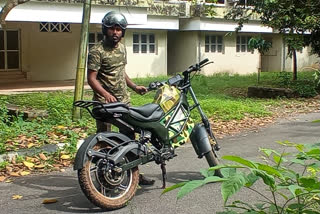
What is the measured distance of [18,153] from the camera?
263 inches

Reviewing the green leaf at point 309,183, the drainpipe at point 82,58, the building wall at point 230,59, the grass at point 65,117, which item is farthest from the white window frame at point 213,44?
the green leaf at point 309,183

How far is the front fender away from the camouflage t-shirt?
0.59 meters

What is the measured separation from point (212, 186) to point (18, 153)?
2768 mm

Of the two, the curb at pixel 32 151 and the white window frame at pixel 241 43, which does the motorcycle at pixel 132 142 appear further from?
the white window frame at pixel 241 43

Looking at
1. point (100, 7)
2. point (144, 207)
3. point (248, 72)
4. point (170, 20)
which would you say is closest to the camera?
point (144, 207)

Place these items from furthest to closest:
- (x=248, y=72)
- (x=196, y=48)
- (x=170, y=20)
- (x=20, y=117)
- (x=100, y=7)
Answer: (x=248, y=72)
(x=196, y=48)
(x=170, y=20)
(x=100, y=7)
(x=20, y=117)

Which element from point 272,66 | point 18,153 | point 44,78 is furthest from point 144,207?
point 272,66

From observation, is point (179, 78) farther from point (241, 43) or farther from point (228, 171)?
point (241, 43)

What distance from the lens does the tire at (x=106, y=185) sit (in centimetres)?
449

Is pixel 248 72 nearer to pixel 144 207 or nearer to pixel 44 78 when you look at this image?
pixel 44 78

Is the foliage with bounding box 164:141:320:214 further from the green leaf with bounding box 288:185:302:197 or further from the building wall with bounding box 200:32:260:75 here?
the building wall with bounding box 200:32:260:75

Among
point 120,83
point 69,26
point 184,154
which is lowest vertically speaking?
point 184,154

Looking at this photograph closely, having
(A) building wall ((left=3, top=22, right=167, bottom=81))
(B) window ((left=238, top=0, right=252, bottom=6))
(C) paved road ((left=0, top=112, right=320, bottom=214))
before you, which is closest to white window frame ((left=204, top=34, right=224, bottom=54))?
(A) building wall ((left=3, top=22, right=167, bottom=81))

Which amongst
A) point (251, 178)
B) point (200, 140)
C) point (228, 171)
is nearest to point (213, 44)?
point (200, 140)
